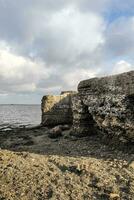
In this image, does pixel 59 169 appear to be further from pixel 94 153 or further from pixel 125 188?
pixel 94 153

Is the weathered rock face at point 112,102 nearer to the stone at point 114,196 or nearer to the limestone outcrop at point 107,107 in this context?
the limestone outcrop at point 107,107

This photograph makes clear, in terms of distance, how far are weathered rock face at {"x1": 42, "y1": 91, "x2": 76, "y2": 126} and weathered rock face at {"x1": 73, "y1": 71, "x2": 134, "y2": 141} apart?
13.6 meters

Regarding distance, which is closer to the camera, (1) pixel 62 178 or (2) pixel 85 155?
(1) pixel 62 178

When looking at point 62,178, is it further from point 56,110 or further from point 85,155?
point 56,110

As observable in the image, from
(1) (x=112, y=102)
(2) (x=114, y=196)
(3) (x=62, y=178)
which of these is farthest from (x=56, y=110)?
(2) (x=114, y=196)

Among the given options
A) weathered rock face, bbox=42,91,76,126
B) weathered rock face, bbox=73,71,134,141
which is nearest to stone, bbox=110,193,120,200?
weathered rock face, bbox=73,71,134,141

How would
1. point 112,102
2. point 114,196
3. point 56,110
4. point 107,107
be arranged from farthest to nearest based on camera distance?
point 56,110
point 107,107
point 112,102
point 114,196

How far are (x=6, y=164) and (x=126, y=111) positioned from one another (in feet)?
28.1

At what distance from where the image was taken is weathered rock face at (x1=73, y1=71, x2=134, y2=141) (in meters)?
20.4

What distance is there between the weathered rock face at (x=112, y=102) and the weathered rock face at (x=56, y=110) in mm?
13575

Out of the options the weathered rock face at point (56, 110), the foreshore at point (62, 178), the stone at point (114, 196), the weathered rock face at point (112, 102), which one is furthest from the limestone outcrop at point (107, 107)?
the weathered rock face at point (56, 110)

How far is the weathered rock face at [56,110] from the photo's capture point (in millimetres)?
39188

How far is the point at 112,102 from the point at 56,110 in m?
18.6

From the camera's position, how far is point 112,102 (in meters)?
21.4
